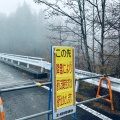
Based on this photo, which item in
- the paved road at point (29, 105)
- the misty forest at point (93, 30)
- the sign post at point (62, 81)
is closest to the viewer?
the sign post at point (62, 81)

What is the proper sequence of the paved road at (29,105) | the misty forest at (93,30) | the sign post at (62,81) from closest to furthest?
1. the sign post at (62,81)
2. the paved road at (29,105)
3. the misty forest at (93,30)

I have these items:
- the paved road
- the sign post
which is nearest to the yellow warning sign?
the sign post

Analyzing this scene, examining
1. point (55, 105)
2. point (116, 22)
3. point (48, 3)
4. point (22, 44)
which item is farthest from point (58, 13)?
point (22, 44)

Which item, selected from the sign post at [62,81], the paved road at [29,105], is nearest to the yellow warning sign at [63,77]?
the sign post at [62,81]

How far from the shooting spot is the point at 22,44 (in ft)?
201

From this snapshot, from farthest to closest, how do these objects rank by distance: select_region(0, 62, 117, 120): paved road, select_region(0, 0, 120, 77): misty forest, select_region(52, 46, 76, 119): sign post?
1. select_region(0, 0, 120, 77): misty forest
2. select_region(0, 62, 117, 120): paved road
3. select_region(52, 46, 76, 119): sign post

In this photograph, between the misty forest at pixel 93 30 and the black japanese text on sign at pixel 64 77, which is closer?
the black japanese text on sign at pixel 64 77

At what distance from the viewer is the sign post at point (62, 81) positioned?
3.85m

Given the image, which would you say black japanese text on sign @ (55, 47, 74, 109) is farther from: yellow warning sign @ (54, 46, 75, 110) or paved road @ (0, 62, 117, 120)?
paved road @ (0, 62, 117, 120)

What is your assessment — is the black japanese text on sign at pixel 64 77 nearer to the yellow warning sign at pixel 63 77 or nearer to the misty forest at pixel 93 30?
the yellow warning sign at pixel 63 77

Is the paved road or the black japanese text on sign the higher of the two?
the black japanese text on sign

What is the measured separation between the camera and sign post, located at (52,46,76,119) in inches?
151

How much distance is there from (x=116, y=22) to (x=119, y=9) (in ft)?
1.54

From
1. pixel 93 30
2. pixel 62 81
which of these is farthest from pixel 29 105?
pixel 93 30
